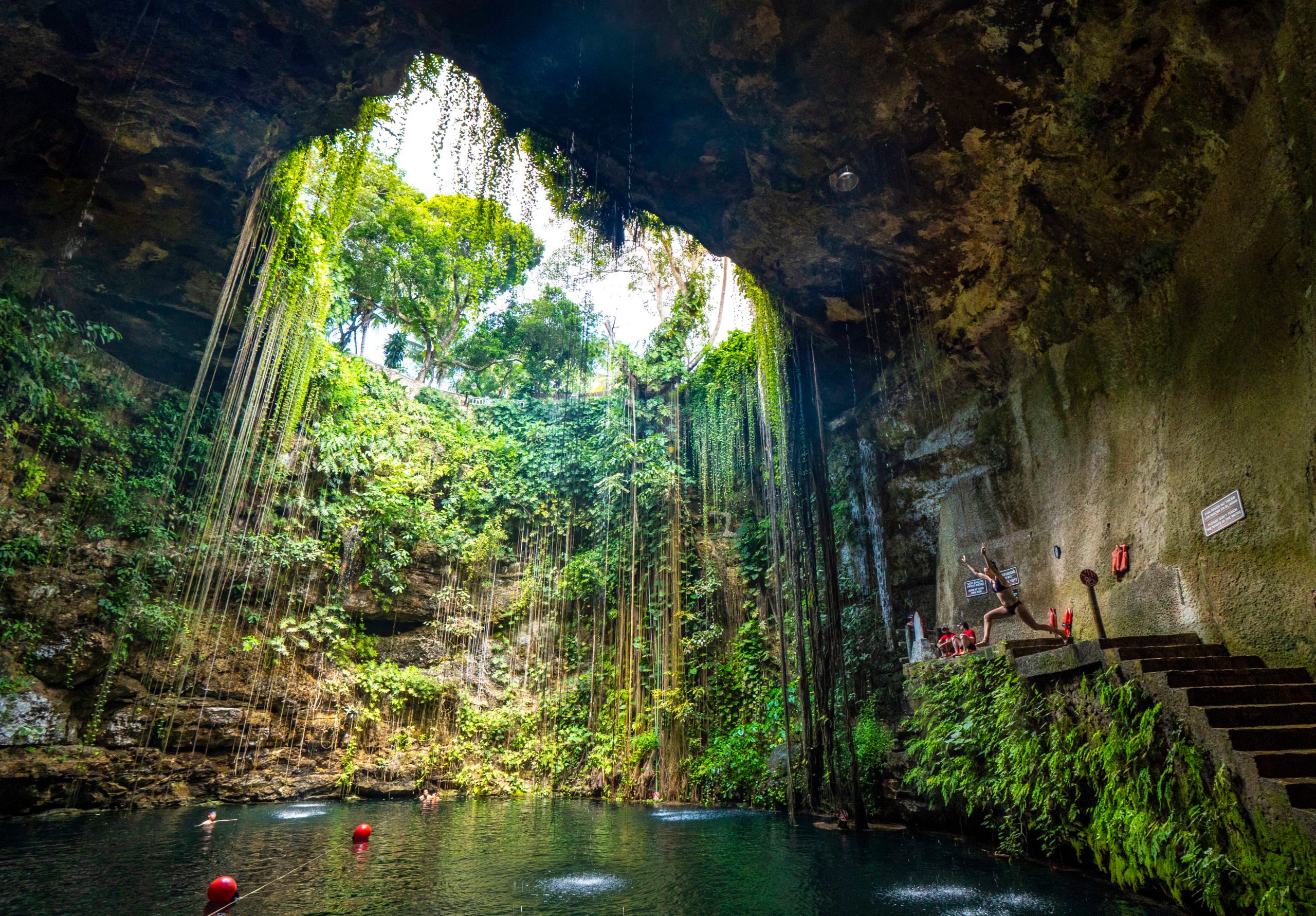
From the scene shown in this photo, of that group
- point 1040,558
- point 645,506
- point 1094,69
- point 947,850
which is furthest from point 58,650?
point 1094,69

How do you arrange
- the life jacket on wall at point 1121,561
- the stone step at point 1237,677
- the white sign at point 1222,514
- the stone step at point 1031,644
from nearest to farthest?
the stone step at point 1237,677, the white sign at point 1222,514, the stone step at point 1031,644, the life jacket on wall at point 1121,561

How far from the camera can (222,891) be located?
11.9 ft

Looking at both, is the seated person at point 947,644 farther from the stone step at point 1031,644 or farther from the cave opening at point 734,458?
the stone step at point 1031,644

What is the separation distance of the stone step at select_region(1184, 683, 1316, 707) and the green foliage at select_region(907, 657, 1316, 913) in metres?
0.24

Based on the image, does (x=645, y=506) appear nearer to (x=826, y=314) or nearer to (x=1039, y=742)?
(x=826, y=314)

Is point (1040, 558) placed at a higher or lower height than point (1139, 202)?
lower

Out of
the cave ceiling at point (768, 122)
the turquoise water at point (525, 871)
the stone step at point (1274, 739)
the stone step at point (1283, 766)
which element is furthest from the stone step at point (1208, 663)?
the cave ceiling at point (768, 122)

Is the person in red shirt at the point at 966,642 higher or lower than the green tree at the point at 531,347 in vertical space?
lower

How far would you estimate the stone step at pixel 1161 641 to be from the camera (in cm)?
452

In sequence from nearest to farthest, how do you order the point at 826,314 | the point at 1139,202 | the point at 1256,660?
the point at 1256,660 → the point at 1139,202 → the point at 826,314

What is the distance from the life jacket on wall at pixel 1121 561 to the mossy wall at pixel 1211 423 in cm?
8

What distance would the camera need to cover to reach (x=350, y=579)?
12.5 metres

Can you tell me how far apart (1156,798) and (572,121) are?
8044mm

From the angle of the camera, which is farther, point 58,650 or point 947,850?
point 58,650
